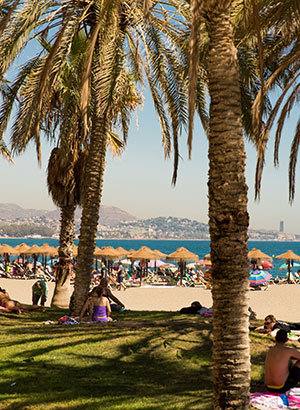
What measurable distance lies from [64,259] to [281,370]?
9.05 m

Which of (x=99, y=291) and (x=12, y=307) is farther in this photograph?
(x=12, y=307)

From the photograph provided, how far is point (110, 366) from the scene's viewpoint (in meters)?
7.36

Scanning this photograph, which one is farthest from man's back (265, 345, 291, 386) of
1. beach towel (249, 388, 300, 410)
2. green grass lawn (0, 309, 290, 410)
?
green grass lawn (0, 309, 290, 410)

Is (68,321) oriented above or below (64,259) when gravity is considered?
below

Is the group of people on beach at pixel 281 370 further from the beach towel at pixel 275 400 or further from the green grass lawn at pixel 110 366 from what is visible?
the green grass lawn at pixel 110 366

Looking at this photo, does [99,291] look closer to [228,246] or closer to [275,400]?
[275,400]

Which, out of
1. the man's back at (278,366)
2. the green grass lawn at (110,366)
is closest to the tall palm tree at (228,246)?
the green grass lawn at (110,366)

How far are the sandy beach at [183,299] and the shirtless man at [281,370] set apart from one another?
9.62m

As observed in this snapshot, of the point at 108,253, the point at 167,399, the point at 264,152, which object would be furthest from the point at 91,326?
the point at 108,253

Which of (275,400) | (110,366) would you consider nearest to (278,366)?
(275,400)

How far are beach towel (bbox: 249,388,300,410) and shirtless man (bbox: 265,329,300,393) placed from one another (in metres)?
0.09

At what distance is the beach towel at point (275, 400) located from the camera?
5.79 m

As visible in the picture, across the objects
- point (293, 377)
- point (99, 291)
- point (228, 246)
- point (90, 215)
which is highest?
point (90, 215)

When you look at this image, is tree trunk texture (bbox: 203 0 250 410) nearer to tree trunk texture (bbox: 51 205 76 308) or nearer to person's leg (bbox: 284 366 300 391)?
person's leg (bbox: 284 366 300 391)
